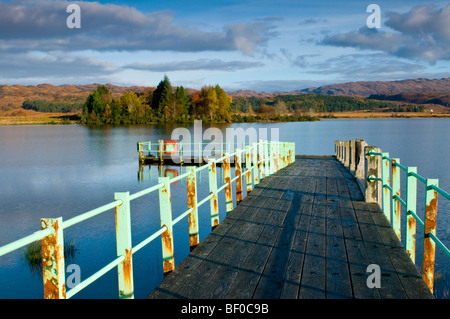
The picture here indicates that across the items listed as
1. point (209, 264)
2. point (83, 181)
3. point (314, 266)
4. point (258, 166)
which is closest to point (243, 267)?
point (209, 264)

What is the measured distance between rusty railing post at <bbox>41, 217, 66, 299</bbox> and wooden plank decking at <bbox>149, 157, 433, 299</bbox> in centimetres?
117

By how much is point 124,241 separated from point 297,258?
203 cm

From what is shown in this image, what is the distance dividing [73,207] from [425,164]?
81.9 ft

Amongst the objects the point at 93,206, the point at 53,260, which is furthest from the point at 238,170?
the point at 93,206

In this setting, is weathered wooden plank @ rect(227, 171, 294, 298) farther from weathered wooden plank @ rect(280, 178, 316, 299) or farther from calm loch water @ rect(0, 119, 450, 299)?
calm loch water @ rect(0, 119, 450, 299)

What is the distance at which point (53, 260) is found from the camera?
A: 2.79 meters

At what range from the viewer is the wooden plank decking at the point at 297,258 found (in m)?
3.88

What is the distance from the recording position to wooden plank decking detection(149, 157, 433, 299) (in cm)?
388

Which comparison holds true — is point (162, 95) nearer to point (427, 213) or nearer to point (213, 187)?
point (213, 187)

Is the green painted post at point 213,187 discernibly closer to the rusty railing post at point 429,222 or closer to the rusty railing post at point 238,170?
the rusty railing post at point 238,170

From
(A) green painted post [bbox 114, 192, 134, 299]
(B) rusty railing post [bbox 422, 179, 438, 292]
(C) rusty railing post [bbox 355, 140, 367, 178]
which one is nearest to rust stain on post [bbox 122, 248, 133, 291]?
(A) green painted post [bbox 114, 192, 134, 299]

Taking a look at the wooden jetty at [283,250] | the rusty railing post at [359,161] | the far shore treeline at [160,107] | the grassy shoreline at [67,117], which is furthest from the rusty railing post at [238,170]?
the grassy shoreline at [67,117]

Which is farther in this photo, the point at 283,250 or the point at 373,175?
the point at 373,175
